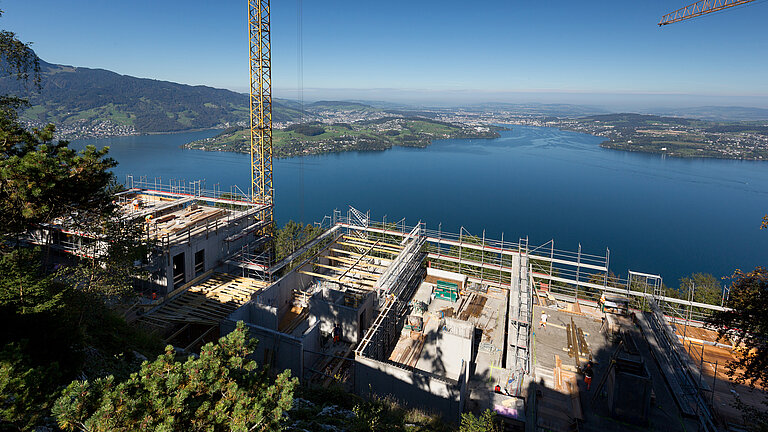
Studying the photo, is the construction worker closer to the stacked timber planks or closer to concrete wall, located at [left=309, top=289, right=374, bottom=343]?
concrete wall, located at [left=309, top=289, right=374, bottom=343]

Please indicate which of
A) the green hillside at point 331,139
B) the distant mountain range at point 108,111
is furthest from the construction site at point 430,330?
the distant mountain range at point 108,111

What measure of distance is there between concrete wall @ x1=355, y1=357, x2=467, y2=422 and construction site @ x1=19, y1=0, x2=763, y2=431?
32 mm

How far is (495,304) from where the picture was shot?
16891mm

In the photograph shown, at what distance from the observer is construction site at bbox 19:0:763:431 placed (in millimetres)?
9859

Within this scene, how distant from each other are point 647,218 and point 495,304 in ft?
177

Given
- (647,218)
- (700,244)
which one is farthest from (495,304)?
(647,218)

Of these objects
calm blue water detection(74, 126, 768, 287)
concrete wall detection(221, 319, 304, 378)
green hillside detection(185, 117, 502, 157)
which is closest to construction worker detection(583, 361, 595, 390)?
concrete wall detection(221, 319, 304, 378)

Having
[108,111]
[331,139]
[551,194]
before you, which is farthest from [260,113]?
[108,111]

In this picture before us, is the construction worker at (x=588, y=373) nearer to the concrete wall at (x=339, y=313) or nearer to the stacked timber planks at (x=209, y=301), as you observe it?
the concrete wall at (x=339, y=313)

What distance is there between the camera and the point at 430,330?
512 inches

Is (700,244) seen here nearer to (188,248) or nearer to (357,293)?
(357,293)

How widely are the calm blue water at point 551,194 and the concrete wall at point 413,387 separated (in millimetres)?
38726

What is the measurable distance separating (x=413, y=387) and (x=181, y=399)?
720 centimetres

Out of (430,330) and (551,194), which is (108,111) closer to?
(551,194)
